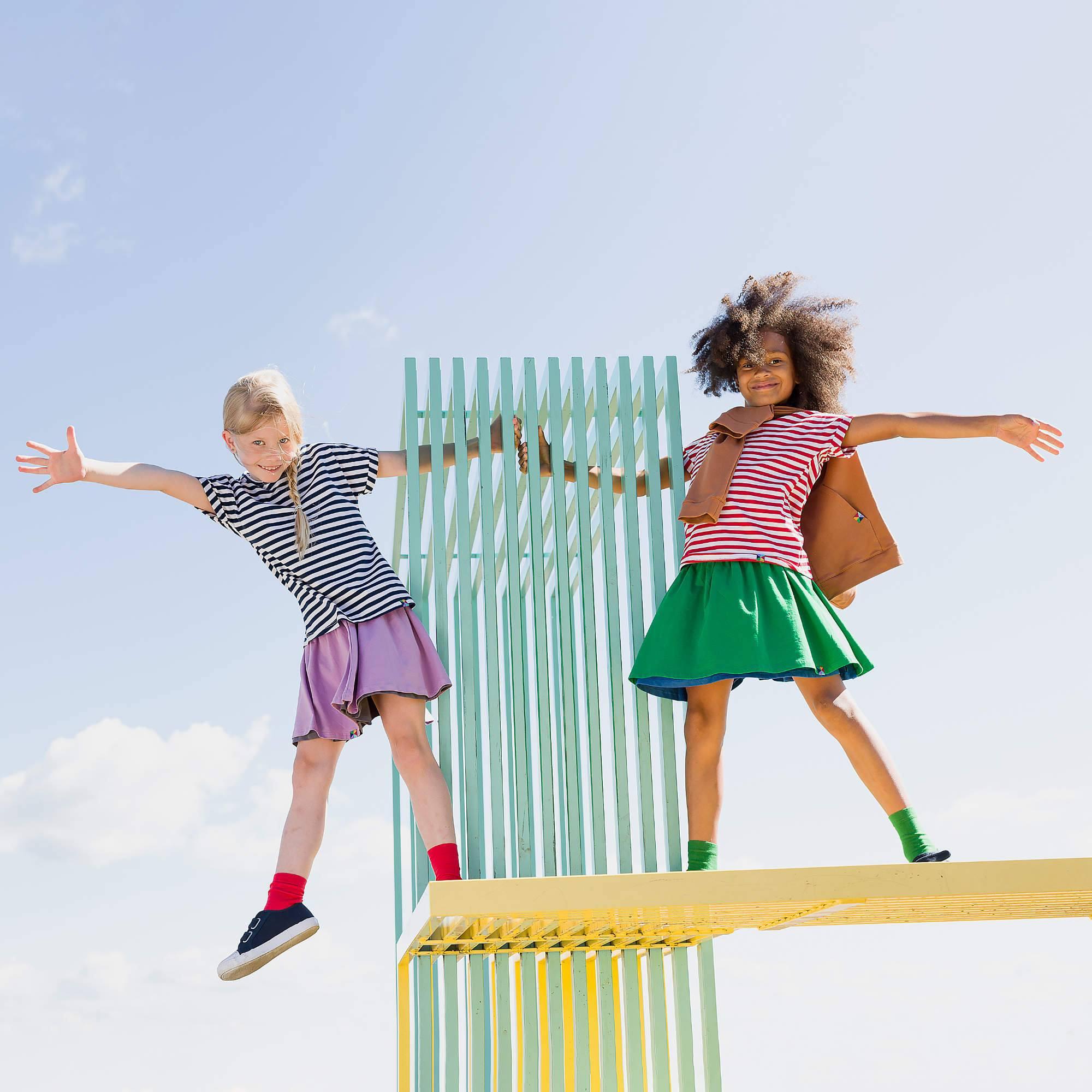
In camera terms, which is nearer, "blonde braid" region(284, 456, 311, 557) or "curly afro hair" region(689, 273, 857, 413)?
"blonde braid" region(284, 456, 311, 557)

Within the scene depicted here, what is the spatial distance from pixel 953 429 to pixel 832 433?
1.34 feet

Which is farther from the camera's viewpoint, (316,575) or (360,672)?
(316,575)

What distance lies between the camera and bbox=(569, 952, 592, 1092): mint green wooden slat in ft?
13.0

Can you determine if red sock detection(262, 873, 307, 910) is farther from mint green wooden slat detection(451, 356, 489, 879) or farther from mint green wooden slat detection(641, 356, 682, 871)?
mint green wooden slat detection(641, 356, 682, 871)

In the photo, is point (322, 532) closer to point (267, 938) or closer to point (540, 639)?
point (540, 639)

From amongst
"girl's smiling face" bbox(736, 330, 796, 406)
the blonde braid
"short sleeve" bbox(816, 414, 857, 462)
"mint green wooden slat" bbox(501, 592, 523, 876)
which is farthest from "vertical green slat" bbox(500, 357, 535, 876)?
"short sleeve" bbox(816, 414, 857, 462)

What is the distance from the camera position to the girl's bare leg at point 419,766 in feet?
12.8

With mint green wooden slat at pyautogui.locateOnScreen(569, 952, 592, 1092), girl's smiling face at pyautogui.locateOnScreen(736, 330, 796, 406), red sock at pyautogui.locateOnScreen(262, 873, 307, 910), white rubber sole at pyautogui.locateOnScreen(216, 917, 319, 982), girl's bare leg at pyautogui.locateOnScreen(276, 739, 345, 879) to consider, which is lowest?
mint green wooden slat at pyautogui.locateOnScreen(569, 952, 592, 1092)

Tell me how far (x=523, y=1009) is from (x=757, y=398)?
2.25 m

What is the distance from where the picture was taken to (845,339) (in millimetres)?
4773

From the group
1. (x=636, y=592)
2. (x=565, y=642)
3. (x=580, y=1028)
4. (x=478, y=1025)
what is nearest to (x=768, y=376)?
(x=636, y=592)

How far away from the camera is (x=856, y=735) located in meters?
4.06

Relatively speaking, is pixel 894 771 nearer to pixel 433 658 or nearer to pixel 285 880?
pixel 433 658

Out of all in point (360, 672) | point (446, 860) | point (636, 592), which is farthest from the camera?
point (636, 592)
